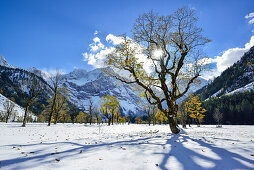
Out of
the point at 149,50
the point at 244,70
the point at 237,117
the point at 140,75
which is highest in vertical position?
the point at 244,70

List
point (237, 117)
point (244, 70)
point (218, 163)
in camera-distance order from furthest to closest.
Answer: point (244, 70)
point (237, 117)
point (218, 163)

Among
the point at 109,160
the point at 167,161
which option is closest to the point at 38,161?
the point at 109,160

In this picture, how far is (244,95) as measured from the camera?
113250mm

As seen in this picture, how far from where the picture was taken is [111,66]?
571 inches

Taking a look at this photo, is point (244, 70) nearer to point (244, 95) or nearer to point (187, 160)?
point (244, 95)

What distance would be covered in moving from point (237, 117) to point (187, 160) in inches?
4781

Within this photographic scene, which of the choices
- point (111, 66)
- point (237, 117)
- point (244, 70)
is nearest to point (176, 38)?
point (111, 66)

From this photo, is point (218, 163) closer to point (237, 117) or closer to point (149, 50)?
point (149, 50)

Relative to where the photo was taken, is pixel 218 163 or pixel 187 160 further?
pixel 187 160

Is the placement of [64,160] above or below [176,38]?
below

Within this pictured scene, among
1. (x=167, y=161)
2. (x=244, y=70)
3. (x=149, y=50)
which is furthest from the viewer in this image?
(x=244, y=70)

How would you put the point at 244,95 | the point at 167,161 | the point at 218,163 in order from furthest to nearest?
the point at 244,95, the point at 167,161, the point at 218,163

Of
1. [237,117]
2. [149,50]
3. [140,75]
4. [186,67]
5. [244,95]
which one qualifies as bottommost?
[237,117]

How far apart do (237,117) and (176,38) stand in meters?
114
